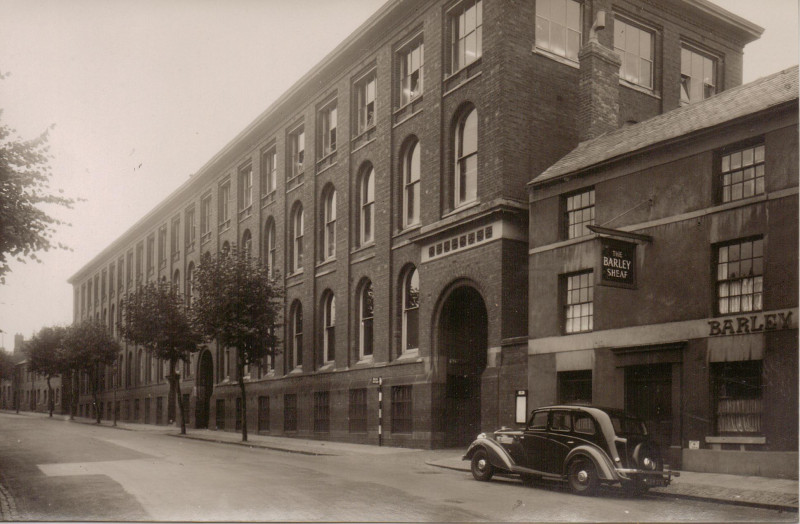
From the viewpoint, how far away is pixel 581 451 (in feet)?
44.5

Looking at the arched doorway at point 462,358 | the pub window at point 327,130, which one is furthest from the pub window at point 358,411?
the pub window at point 327,130

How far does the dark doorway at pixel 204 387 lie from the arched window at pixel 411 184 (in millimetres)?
21397

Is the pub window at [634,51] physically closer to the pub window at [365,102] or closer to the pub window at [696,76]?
the pub window at [696,76]

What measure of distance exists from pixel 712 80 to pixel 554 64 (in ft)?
25.9

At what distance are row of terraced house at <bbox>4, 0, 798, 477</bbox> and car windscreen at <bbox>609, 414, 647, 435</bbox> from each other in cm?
251

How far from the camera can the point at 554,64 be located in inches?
938

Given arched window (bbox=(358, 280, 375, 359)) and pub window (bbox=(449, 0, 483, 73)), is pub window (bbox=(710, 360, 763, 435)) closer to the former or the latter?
pub window (bbox=(449, 0, 483, 73))

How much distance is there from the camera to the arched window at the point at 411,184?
2678cm

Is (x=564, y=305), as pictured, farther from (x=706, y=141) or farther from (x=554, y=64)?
(x=554, y=64)

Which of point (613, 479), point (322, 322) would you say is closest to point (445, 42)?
point (322, 322)

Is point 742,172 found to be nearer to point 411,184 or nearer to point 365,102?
point 411,184

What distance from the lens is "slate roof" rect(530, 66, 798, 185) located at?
15783 mm

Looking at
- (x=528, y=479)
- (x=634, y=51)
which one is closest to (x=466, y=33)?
(x=634, y=51)

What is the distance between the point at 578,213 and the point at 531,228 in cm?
142
